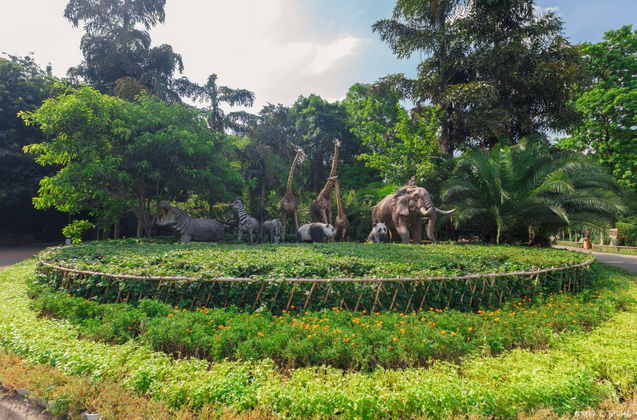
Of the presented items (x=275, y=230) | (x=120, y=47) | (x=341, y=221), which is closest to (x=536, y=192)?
(x=341, y=221)

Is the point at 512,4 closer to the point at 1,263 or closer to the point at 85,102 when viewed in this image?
the point at 85,102

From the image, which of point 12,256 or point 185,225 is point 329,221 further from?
point 12,256

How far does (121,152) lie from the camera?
1155 centimetres

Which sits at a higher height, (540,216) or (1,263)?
(540,216)

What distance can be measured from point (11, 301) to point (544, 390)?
7.65 metres

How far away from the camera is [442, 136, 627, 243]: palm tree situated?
10.2 m

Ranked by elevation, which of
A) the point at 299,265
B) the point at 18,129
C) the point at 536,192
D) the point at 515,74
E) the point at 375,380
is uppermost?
the point at 515,74

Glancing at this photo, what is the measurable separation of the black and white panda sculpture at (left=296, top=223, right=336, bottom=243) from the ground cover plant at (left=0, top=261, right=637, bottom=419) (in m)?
9.33

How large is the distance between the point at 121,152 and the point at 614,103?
23.0m

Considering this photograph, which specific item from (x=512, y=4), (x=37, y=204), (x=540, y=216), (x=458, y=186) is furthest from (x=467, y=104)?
(x=37, y=204)

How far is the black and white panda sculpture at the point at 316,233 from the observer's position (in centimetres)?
1300

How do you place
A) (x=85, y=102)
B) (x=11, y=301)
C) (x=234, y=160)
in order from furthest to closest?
(x=234, y=160) → (x=85, y=102) → (x=11, y=301)

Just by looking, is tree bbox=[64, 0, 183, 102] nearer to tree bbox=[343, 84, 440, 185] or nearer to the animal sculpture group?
the animal sculpture group

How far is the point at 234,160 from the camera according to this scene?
62.3 ft
